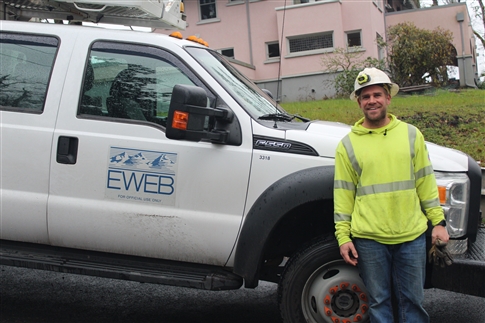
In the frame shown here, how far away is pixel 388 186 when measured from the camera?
3.71 m

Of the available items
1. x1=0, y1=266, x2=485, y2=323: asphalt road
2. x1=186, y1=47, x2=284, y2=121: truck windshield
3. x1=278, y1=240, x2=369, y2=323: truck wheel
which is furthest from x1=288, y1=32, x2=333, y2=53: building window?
x1=278, y1=240, x2=369, y2=323: truck wheel

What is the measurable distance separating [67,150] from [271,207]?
1.54m

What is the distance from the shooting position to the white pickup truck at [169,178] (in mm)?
4133

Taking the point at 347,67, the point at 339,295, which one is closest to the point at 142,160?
the point at 339,295

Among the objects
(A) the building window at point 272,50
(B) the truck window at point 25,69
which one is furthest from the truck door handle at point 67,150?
(A) the building window at point 272,50

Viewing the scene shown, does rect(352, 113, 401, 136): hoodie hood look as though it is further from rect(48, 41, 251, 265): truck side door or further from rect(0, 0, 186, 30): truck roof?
rect(0, 0, 186, 30): truck roof

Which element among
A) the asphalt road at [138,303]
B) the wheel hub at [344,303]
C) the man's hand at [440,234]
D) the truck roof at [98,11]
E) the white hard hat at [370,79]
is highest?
the truck roof at [98,11]

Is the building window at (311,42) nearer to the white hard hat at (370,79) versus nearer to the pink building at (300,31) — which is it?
the pink building at (300,31)

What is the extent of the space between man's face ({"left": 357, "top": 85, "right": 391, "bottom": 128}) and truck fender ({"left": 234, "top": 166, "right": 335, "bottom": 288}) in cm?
50

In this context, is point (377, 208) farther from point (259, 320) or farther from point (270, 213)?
point (259, 320)

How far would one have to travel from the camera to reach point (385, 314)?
381cm

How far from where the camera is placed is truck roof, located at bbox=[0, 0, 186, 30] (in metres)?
5.20

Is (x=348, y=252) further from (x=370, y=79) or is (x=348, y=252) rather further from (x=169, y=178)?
(x=169, y=178)

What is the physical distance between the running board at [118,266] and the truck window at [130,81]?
103cm
